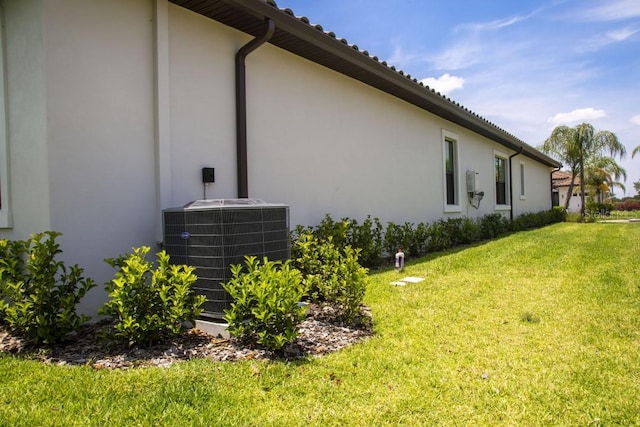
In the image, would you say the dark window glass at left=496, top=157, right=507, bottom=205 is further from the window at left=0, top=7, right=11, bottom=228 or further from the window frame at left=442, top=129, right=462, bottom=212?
the window at left=0, top=7, right=11, bottom=228

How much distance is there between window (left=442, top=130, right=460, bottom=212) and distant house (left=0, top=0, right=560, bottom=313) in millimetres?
4344

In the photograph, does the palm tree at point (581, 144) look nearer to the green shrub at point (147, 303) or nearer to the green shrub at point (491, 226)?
the green shrub at point (491, 226)

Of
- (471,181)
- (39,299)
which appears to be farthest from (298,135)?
(471,181)

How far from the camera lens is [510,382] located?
2664 mm

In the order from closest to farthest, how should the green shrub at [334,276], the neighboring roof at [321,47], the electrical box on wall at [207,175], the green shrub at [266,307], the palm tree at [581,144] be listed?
the green shrub at [266,307] → the green shrub at [334,276] → the neighboring roof at [321,47] → the electrical box on wall at [207,175] → the palm tree at [581,144]

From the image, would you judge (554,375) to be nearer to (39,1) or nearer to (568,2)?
(39,1)

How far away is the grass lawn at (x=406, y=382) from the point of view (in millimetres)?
2236

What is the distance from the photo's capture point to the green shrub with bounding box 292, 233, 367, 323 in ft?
12.6

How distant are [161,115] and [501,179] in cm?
1398

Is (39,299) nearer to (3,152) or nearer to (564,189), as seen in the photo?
(3,152)

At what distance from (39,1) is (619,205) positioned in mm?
49395

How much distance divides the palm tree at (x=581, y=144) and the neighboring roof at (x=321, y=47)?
1535 cm

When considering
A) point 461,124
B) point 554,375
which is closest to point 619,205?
point 461,124

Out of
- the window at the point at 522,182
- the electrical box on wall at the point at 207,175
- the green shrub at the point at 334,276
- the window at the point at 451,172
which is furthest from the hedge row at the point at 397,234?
the window at the point at 522,182
